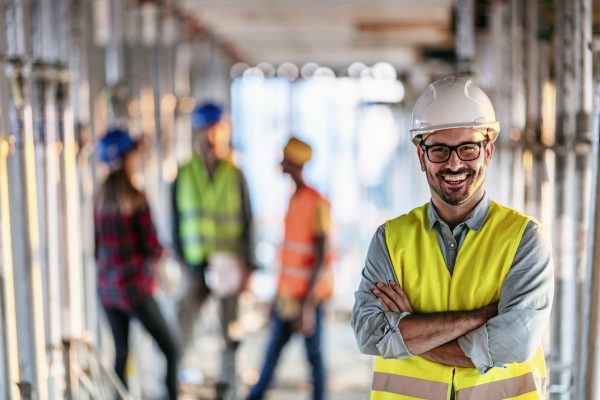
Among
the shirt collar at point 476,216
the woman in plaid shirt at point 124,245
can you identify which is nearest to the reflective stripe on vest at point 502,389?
the shirt collar at point 476,216

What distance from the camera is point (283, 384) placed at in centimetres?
776

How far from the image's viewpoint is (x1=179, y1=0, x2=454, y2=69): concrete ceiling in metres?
10.2

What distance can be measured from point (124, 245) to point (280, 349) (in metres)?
1.42

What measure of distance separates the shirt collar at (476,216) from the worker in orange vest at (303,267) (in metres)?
2.83

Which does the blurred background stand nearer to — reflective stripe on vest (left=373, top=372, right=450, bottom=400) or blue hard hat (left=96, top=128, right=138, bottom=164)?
blue hard hat (left=96, top=128, right=138, bottom=164)

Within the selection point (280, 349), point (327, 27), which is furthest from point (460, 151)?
point (327, 27)

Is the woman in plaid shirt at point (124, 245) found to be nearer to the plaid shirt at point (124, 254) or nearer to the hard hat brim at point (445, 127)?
the plaid shirt at point (124, 254)

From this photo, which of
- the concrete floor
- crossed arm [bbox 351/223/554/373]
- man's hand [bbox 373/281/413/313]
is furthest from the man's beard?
the concrete floor

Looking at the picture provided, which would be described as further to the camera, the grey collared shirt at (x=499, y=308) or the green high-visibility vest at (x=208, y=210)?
the green high-visibility vest at (x=208, y=210)

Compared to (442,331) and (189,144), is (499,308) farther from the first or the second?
(189,144)

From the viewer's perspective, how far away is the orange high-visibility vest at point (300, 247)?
5875 millimetres

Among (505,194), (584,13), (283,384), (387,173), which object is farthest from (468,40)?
(387,173)

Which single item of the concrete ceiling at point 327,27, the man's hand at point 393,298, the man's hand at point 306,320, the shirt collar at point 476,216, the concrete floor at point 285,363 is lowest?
the concrete floor at point 285,363

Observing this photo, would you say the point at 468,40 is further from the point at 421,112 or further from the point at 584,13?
the point at 421,112
